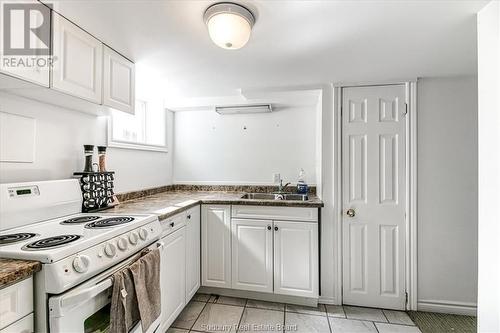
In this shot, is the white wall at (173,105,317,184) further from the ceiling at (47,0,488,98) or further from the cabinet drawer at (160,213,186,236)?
the cabinet drawer at (160,213,186,236)

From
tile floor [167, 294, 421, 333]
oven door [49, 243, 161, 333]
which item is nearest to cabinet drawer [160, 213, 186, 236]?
oven door [49, 243, 161, 333]

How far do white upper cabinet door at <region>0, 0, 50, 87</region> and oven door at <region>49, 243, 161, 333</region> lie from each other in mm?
997

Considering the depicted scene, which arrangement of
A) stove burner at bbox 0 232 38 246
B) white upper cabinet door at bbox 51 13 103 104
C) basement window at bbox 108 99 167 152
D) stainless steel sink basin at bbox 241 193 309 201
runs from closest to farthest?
stove burner at bbox 0 232 38 246 → white upper cabinet door at bbox 51 13 103 104 → basement window at bbox 108 99 167 152 → stainless steel sink basin at bbox 241 193 309 201

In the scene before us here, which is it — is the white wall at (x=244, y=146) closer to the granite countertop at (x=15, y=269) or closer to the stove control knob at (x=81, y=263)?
the stove control knob at (x=81, y=263)

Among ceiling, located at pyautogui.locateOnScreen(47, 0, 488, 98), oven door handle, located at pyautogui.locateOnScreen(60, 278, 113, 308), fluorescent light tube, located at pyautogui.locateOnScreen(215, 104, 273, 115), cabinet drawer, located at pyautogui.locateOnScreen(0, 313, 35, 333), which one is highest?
ceiling, located at pyautogui.locateOnScreen(47, 0, 488, 98)

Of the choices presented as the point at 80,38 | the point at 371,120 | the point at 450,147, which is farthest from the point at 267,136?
the point at 80,38

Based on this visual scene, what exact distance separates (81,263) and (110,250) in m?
0.17

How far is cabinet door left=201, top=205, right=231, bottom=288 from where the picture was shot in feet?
7.44

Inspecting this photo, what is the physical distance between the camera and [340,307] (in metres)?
2.16

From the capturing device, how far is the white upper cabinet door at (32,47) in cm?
104

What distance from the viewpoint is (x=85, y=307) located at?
101 centimetres

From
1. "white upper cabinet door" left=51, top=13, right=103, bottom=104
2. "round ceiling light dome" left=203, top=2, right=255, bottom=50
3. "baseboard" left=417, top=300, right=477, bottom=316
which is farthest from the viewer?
"baseboard" left=417, top=300, right=477, bottom=316

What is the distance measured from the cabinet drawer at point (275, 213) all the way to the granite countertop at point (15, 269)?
155cm
